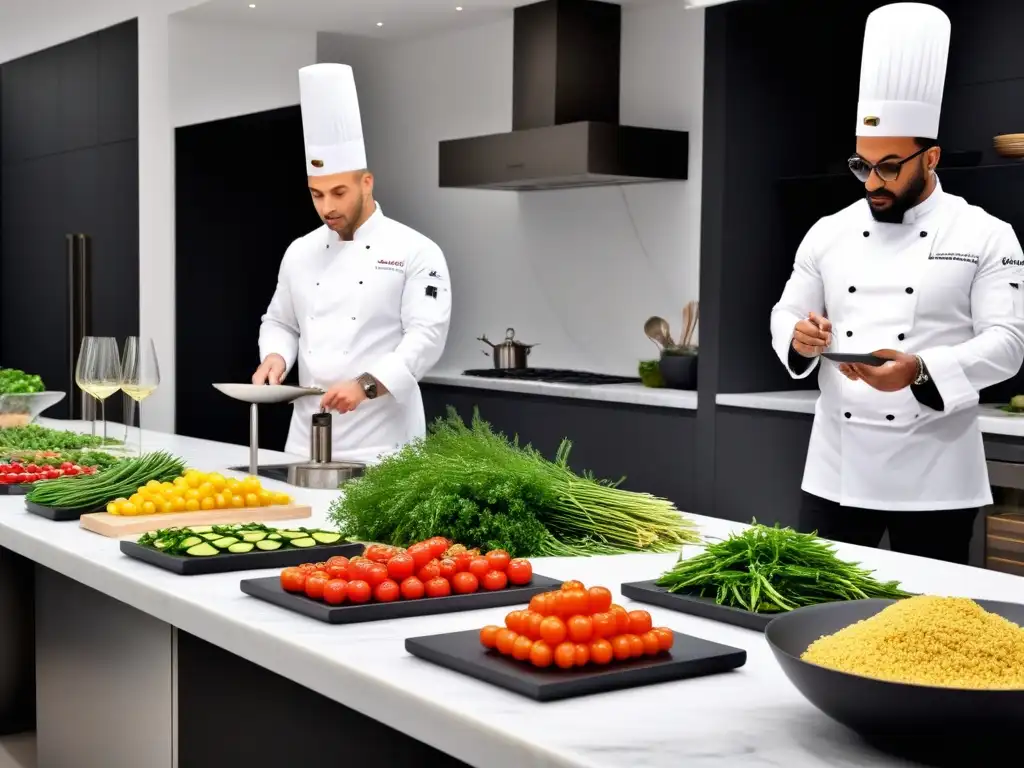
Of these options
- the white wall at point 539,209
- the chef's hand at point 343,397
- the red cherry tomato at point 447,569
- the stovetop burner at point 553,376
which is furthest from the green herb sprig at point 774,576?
the white wall at point 539,209

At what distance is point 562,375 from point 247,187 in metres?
1.76

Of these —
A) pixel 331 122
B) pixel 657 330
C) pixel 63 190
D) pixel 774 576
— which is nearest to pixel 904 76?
pixel 331 122

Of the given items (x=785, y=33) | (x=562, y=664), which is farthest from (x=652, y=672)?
(x=785, y=33)

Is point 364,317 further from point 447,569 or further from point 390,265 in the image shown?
point 447,569

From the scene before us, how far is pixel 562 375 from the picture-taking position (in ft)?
18.5

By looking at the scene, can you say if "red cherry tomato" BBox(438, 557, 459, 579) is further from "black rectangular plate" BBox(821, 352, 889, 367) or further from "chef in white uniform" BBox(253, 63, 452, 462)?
"chef in white uniform" BBox(253, 63, 452, 462)

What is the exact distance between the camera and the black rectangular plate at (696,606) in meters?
1.54

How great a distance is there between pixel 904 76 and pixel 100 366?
6.51 feet

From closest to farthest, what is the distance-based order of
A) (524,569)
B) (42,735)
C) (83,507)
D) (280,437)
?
1. (524,569)
2. (83,507)
3. (42,735)
4. (280,437)

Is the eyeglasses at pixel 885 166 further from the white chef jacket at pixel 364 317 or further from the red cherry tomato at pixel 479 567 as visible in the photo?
→ the red cherry tomato at pixel 479 567

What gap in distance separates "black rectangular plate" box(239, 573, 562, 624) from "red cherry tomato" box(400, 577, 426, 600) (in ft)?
0.04

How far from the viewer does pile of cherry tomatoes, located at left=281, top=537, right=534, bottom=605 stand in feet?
5.26

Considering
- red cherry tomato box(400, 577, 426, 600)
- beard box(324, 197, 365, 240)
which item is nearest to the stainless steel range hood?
beard box(324, 197, 365, 240)

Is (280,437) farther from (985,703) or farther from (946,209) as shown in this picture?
(985,703)
